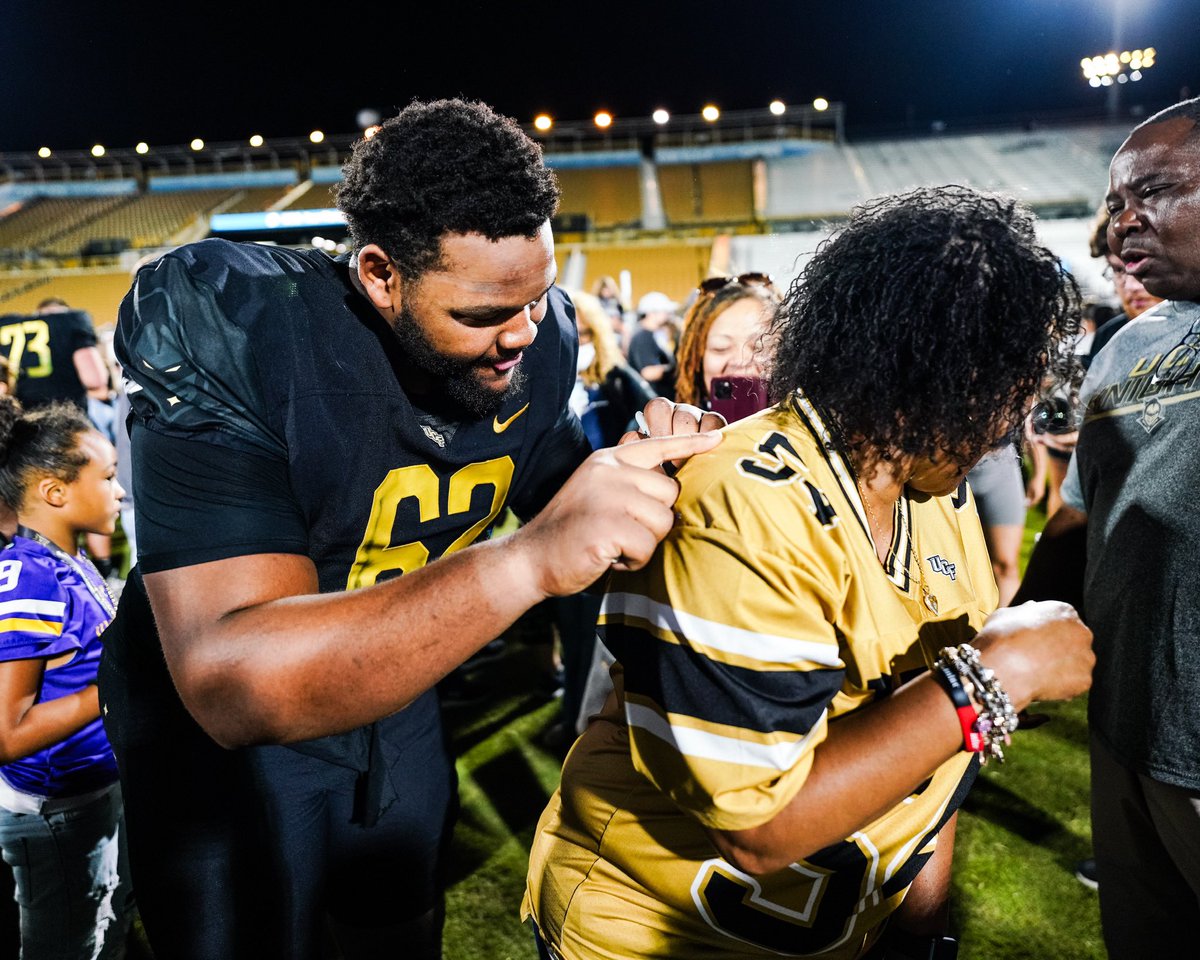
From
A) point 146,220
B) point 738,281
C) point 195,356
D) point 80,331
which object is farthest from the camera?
point 146,220

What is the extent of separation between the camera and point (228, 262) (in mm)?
1455

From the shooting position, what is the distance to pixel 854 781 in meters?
1.04

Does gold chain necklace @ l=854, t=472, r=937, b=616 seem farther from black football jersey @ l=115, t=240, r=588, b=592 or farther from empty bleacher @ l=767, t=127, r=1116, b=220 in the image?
empty bleacher @ l=767, t=127, r=1116, b=220

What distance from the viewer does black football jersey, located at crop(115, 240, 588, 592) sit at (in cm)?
126

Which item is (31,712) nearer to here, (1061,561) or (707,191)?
(1061,561)

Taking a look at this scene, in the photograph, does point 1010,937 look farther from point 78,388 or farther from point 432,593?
point 78,388

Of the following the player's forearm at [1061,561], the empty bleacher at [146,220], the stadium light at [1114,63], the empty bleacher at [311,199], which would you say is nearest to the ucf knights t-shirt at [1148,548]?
the player's forearm at [1061,561]

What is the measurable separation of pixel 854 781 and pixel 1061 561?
152 centimetres

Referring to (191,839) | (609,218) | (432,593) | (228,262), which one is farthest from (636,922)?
(609,218)

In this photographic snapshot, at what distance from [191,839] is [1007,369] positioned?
1743 millimetres

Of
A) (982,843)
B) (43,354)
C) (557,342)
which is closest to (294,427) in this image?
(557,342)

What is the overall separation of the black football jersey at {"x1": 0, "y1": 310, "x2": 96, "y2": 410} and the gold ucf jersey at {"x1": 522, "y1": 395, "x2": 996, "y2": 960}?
583 cm

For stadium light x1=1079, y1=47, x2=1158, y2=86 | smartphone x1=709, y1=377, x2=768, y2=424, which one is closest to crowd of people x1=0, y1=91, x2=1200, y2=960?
smartphone x1=709, y1=377, x2=768, y2=424

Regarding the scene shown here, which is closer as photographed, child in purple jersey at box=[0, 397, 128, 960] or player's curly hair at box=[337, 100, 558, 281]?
player's curly hair at box=[337, 100, 558, 281]
